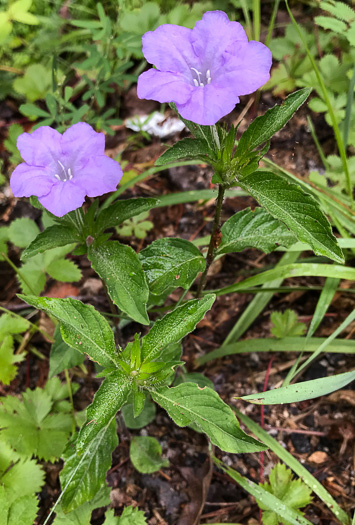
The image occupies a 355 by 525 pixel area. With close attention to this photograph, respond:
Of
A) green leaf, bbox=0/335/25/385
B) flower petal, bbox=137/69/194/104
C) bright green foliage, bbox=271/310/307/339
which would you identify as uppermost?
flower petal, bbox=137/69/194/104

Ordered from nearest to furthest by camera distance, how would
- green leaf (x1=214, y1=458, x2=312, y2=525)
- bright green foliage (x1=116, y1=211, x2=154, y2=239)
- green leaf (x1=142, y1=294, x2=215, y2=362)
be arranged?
green leaf (x1=142, y1=294, x2=215, y2=362), green leaf (x1=214, y1=458, x2=312, y2=525), bright green foliage (x1=116, y1=211, x2=154, y2=239)

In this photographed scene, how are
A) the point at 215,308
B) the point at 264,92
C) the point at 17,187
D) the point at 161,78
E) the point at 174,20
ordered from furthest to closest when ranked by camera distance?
1. the point at 264,92
2. the point at 174,20
3. the point at 215,308
4. the point at 17,187
5. the point at 161,78

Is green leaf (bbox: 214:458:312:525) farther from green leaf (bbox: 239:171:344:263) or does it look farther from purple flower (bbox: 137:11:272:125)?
purple flower (bbox: 137:11:272:125)

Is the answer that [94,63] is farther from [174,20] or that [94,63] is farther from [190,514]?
[190,514]

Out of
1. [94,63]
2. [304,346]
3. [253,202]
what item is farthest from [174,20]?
[304,346]

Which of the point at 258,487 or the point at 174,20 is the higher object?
the point at 174,20

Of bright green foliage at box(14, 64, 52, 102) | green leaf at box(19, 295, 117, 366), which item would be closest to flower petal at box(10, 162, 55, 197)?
green leaf at box(19, 295, 117, 366)

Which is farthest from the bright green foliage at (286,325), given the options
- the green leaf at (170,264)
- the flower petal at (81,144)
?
the flower petal at (81,144)

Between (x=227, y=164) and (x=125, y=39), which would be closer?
(x=227, y=164)
